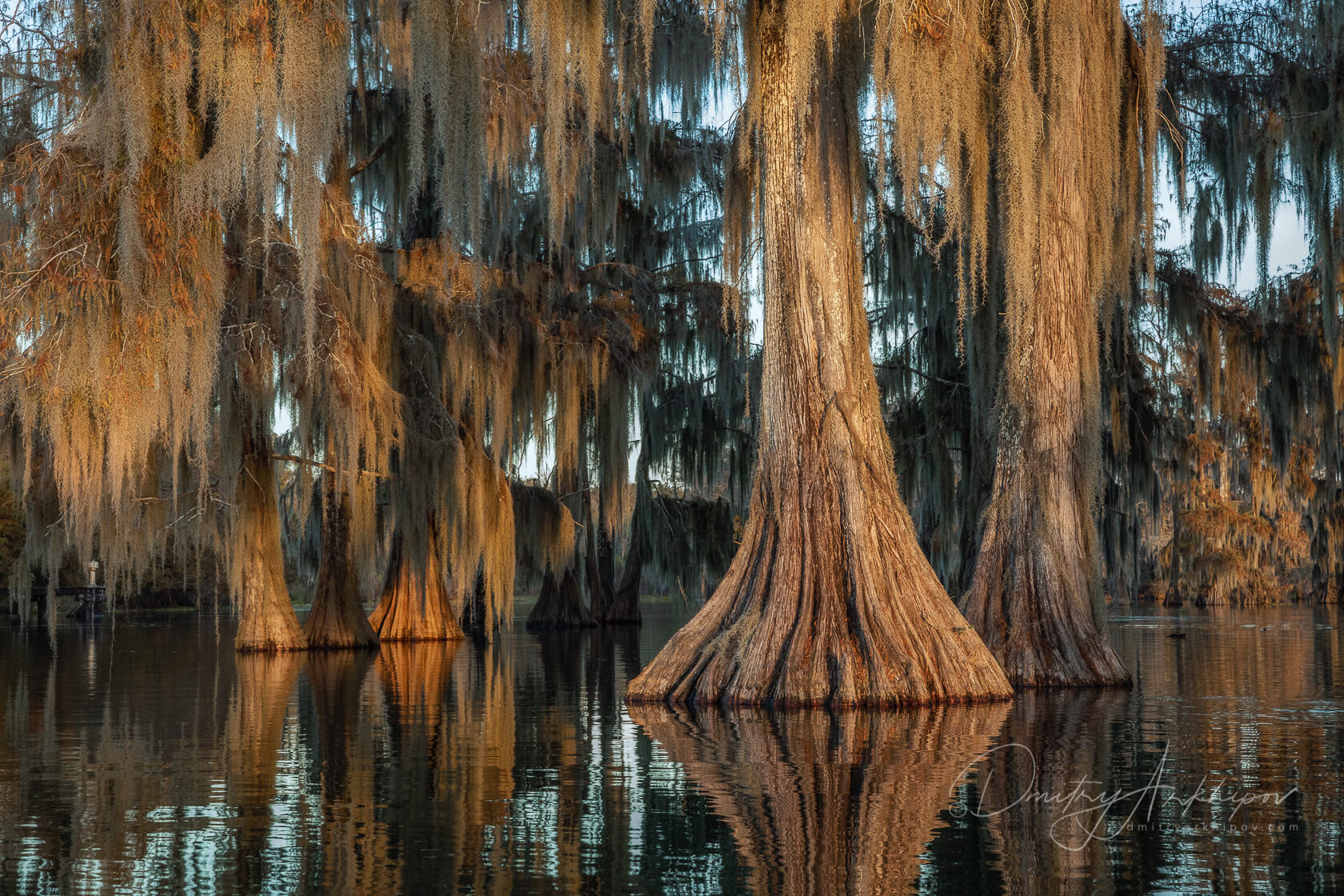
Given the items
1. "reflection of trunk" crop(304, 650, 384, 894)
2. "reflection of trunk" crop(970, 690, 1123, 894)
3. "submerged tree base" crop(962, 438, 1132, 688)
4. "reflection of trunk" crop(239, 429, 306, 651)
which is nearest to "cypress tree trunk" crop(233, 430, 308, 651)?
"reflection of trunk" crop(239, 429, 306, 651)

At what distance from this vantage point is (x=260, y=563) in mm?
16828

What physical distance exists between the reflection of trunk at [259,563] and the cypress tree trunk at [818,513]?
794cm

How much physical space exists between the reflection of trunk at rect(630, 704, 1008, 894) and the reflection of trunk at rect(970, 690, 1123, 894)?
0.18m

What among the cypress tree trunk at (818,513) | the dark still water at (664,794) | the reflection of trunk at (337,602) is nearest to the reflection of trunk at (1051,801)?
the dark still water at (664,794)

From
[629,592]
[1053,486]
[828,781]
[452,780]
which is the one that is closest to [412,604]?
[629,592]

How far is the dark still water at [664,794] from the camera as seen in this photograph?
4145 mm

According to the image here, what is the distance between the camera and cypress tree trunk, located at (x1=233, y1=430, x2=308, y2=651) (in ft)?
53.7

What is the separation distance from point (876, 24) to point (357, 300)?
8158mm

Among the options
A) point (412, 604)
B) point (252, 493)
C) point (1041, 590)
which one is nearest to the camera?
point (1041, 590)

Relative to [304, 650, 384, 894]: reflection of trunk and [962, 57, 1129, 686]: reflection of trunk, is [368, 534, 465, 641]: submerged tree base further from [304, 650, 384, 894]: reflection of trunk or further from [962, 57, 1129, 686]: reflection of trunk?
[962, 57, 1129, 686]: reflection of trunk

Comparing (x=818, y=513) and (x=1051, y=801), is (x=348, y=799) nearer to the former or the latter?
(x=1051, y=801)

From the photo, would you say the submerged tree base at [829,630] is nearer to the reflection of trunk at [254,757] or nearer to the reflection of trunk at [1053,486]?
the reflection of trunk at [1053,486]

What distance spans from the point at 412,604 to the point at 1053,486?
11.9 metres

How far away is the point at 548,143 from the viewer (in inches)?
461
